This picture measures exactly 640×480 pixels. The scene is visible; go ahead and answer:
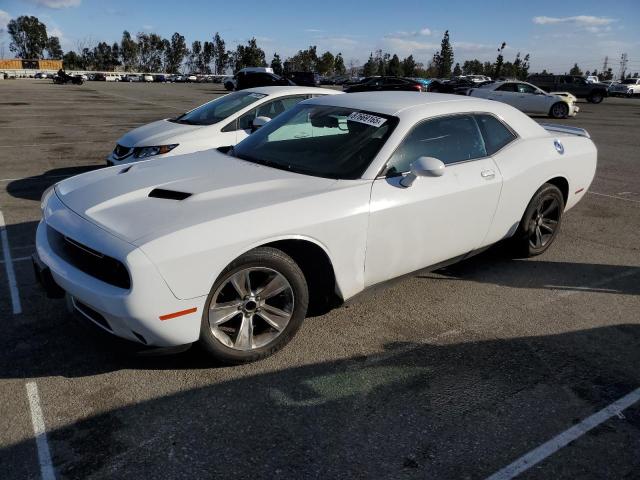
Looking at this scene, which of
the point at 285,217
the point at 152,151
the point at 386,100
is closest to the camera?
the point at 285,217

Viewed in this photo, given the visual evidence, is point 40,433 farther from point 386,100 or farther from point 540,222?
→ point 540,222

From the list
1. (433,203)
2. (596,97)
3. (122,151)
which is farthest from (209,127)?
(596,97)

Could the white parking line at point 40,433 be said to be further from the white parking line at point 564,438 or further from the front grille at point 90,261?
the white parking line at point 564,438

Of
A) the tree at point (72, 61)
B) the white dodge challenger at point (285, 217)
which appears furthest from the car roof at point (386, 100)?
the tree at point (72, 61)

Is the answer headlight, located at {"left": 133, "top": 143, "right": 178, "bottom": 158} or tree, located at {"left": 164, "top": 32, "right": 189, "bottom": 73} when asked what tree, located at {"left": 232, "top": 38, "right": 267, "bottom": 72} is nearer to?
tree, located at {"left": 164, "top": 32, "right": 189, "bottom": 73}

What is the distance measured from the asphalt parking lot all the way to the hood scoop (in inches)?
36.6

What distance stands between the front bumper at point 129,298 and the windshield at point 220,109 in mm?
4686

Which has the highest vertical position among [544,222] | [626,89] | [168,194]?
[626,89]

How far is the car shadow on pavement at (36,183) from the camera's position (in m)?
7.19

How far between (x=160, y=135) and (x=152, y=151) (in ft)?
1.36

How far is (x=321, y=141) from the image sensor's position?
156 inches

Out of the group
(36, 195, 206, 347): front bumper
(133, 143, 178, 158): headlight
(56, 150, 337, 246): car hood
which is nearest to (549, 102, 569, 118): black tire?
(133, 143, 178, 158): headlight

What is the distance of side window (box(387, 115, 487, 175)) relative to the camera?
368 centimetres

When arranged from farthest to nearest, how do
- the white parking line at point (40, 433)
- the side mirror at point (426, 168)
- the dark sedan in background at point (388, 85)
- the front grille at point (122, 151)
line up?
the dark sedan in background at point (388, 85), the front grille at point (122, 151), the side mirror at point (426, 168), the white parking line at point (40, 433)
